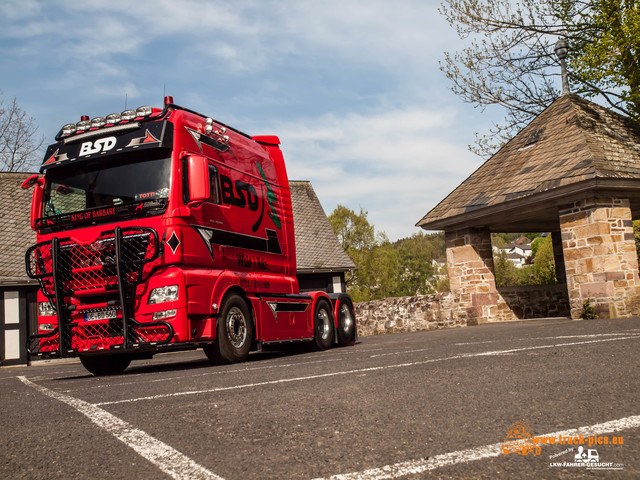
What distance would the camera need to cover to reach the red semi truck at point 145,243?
7.66 meters

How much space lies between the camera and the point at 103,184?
27.0 feet

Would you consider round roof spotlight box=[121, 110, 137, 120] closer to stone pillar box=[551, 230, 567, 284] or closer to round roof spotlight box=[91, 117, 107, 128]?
round roof spotlight box=[91, 117, 107, 128]

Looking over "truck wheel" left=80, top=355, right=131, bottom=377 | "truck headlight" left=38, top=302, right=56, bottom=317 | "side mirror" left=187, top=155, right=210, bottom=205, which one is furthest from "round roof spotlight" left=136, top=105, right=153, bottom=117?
"truck wheel" left=80, top=355, right=131, bottom=377

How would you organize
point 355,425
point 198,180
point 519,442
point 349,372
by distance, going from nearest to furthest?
point 519,442 < point 355,425 < point 349,372 < point 198,180

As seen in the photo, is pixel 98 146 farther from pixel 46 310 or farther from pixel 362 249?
pixel 362 249

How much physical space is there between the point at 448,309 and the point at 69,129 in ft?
39.5

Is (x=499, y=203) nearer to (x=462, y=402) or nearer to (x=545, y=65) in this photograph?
(x=545, y=65)

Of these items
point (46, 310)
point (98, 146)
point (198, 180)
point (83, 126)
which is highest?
point (83, 126)

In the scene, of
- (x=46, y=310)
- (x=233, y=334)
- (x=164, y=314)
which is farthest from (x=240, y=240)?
(x=46, y=310)

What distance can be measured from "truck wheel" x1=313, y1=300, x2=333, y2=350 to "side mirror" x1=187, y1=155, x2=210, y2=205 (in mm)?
3863

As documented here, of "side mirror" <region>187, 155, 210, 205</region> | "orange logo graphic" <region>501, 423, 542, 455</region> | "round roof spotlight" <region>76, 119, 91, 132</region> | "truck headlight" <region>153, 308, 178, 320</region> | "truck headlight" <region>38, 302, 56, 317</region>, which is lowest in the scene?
"orange logo graphic" <region>501, 423, 542, 455</region>

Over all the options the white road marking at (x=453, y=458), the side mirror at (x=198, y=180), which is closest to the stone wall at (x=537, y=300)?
the side mirror at (x=198, y=180)

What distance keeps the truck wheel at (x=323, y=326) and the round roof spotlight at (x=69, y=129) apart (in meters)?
4.96

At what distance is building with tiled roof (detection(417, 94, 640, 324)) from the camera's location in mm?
13312
